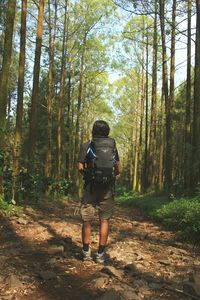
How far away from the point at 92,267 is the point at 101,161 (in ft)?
4.72

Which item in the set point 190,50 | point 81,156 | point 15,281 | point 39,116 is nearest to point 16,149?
point 81,156

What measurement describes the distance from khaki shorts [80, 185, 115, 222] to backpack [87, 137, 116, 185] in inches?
7.3

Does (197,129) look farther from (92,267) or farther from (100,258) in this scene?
(92,267)

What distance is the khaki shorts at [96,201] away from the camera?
5.54 m

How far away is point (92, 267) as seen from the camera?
5.15m

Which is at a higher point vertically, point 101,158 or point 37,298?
point 101,158

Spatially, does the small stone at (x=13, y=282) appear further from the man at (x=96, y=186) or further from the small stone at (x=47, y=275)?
the man at (x=96, y=186)

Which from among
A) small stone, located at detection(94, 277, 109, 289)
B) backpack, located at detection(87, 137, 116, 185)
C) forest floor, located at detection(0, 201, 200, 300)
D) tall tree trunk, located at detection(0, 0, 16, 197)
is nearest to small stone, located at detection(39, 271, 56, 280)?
forest floor, located at detection(0, 201, 200, 300)

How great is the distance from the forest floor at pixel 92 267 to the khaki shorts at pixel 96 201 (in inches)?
26.1

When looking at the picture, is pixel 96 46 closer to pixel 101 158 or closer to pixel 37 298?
pixel 101 158

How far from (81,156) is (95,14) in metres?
22.7

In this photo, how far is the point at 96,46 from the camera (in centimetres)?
2858

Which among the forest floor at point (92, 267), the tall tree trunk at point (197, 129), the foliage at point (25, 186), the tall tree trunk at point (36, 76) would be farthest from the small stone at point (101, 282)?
the tall tree trunk at point (36, 76)

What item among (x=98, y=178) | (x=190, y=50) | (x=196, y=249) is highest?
(x=190, y=50)
